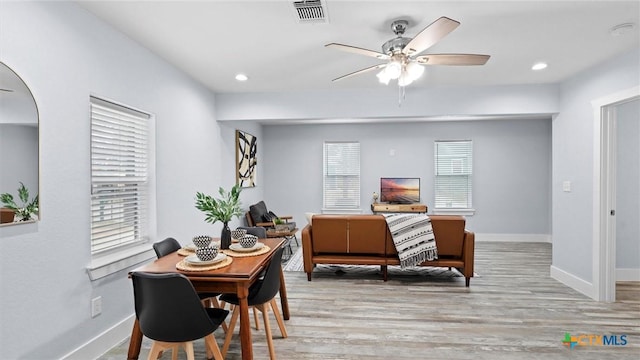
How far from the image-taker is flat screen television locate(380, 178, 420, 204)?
662 cm

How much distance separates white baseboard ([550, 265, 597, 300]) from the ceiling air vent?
13.1 feet

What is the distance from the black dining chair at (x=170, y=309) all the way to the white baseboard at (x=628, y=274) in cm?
498

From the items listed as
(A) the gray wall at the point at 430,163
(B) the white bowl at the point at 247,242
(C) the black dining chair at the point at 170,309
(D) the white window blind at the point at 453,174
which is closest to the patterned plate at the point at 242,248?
(B) the white bowl at the point at 247,242

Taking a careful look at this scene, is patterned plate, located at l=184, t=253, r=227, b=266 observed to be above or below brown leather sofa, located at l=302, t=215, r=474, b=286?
above

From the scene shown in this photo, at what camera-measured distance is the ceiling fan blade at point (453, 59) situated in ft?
7.81

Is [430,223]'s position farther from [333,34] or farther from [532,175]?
[532,175]

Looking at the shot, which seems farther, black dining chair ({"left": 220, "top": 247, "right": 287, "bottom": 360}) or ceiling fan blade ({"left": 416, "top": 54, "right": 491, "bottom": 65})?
ceiling fan blade ({"left": 416, "top": 54, "right": 491, "bottom": 65})

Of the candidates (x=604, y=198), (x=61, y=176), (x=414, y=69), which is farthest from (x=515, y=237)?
(x=61, y=176)

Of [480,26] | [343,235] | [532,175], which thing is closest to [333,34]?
[480,26]

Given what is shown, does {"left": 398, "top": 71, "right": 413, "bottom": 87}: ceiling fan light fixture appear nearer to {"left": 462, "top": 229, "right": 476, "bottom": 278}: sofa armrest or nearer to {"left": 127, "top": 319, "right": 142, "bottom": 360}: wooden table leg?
{"left": 462, "top": 229, "right": 476, "bottom": 278}: sofa armrest

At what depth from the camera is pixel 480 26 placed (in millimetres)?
2504

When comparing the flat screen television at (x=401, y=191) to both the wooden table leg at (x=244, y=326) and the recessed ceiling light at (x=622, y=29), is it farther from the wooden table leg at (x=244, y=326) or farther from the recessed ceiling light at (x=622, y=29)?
the wooden table leg at (x=244, y=326)

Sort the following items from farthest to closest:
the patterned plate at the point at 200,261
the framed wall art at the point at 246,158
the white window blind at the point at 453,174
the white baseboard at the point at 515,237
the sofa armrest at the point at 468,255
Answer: the white window blind at the point at 453,174 < the white baseboard at the point at 515,237 < the framed wall art at the point at 246,158 < the sofa armrest at the point at 468,255 < the patterned plate at the point at 200,261

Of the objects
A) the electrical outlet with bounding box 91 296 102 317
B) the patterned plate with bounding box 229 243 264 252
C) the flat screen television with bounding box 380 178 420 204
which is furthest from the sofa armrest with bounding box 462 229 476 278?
the electrical outlet with bounding box 91 296 102 317
